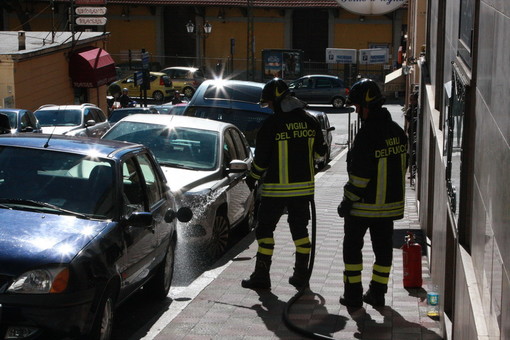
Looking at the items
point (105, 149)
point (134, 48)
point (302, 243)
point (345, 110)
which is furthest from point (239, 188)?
point (134, 48)

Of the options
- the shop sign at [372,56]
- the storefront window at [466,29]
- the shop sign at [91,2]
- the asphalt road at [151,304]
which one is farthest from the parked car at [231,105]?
the shop sign at [91,2]

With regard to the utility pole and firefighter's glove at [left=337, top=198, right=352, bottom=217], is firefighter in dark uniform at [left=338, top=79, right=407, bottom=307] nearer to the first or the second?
firefighter's glove at [left=337, top=198, right=352, bottom=217]

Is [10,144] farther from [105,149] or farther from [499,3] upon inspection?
[499,3]

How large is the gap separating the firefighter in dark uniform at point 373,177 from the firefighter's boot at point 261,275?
41.2 inches

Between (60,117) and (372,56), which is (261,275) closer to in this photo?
(60,117)

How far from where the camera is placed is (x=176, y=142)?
11305mm

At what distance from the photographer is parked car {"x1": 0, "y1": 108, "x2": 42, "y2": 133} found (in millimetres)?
19391

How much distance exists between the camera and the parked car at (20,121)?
19391 millimetres

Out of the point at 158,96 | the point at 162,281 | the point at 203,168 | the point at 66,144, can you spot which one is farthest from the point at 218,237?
the point at 158,96

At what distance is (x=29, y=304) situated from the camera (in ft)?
19.2

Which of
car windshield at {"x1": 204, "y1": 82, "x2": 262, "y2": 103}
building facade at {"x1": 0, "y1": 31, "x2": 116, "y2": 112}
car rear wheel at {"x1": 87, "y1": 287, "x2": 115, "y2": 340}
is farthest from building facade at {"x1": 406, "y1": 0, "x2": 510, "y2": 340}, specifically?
building facade at {"x1": 0, "y1": 31, "x2": 116, "y2": 112}

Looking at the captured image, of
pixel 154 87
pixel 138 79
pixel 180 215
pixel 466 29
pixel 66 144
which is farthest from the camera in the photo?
pixel 154 87

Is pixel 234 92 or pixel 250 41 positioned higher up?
pixel 250 41

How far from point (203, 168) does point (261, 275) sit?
8.25 feet
